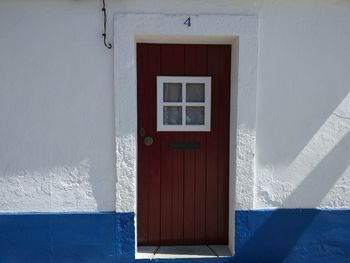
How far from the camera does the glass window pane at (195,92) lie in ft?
11.8

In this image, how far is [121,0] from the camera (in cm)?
324

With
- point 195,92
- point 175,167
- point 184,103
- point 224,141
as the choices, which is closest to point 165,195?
point 175,167

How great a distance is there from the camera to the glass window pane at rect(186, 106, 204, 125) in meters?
3.59

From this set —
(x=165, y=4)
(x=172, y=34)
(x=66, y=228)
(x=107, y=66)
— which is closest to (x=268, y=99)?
(x=172, y=34)

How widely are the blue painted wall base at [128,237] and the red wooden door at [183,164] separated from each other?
31cm

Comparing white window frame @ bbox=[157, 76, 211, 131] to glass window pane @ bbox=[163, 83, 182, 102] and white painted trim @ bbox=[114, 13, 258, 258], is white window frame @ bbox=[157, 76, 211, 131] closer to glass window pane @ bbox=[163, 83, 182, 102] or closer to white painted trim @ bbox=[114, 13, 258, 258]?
glass window pane @ bbox=[163, 83, 182, 102]

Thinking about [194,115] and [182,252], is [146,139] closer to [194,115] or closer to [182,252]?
[194,115]

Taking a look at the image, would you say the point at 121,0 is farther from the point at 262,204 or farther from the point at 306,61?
the point at 262,204

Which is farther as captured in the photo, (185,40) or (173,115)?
(173,115)

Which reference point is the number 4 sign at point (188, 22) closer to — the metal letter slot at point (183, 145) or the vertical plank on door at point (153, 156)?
the vertical plank on door at point (153, 156)

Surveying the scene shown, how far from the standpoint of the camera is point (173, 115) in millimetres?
3592

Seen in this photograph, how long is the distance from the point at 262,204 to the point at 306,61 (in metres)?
1.39

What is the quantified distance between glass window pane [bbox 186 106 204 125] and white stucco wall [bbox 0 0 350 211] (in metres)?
0.50

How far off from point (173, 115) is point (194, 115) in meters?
0.21
